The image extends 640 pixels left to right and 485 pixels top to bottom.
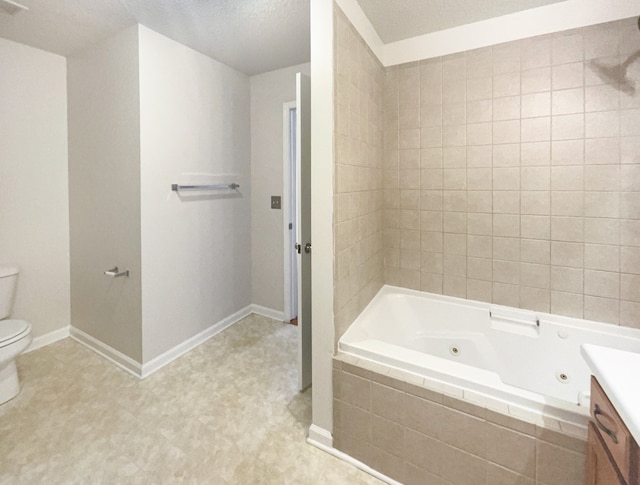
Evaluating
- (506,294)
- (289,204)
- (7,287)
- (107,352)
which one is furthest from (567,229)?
(7,287)

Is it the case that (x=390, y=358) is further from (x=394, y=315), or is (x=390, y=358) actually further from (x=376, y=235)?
(x=376, y=235)

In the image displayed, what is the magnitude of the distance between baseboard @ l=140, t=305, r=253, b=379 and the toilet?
0.70 meters

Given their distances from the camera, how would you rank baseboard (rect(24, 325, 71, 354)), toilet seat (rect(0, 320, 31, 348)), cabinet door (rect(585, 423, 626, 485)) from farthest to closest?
1. baseboard (rect(24, 325, 71, 354))
2. toilet seat (rect(0, 320, 31, 348))
3. cabinet door (rect(585, 423, 626, 485))

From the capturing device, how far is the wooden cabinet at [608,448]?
74cm

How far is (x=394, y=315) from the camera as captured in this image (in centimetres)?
220

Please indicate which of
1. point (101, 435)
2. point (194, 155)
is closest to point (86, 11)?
point (194, 155)

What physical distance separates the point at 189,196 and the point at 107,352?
1.32m

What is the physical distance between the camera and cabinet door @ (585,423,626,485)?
0.83m

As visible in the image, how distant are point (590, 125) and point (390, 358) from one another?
161 cm

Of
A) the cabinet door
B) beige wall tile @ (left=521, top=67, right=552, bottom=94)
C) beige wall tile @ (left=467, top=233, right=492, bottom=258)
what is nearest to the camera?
the cabinet door

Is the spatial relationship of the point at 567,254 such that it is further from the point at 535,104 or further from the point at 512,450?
the point at 512,450

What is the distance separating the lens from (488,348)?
77.9 inches

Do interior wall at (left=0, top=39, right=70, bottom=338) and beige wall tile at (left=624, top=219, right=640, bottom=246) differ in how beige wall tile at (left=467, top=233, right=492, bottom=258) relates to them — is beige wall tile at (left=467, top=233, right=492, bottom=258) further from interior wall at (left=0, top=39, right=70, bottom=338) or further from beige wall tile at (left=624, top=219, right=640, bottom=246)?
interior wall at (left=0, top=39, right=70, bottom=338)

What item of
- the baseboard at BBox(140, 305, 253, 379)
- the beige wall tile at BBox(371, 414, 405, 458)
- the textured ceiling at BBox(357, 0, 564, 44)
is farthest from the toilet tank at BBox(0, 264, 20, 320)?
the textured ceiling at BBox(357, 0, 564, 44)
